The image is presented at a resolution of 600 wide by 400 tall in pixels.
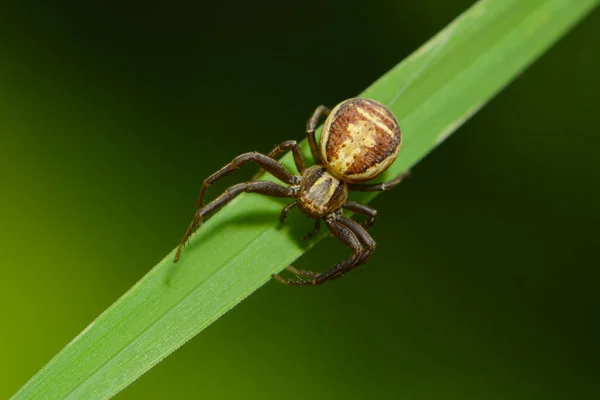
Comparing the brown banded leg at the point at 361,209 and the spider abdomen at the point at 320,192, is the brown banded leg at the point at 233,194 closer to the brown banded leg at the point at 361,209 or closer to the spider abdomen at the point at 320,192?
the spider abdomen at the point at 320,192

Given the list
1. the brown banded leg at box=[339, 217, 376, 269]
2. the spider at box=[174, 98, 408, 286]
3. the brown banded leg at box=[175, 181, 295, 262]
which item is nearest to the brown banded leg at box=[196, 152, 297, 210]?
the spider at box=[174, 98, 408, 286]

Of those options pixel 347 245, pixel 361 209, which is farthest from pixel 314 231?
pixel 361 209

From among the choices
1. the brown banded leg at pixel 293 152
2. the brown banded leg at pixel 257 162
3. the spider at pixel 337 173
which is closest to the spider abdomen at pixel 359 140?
the spider at pixel 337 173

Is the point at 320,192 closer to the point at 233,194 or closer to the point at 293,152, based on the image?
the point at 293,152

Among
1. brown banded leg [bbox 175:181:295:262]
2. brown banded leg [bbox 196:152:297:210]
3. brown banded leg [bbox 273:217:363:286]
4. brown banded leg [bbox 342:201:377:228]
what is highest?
brown banded leg [bbox 196:152:297:210]

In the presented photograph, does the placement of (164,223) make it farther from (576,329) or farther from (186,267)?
(576,329)

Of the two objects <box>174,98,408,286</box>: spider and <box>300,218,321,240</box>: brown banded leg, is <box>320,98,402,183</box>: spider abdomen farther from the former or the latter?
<box>300,218,321,240</box>: brown banded leg

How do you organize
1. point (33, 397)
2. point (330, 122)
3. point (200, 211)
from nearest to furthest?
1. point (33, 397)
2. point (200, 211)
3. point (330, 122)

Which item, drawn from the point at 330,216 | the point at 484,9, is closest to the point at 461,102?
the point at 484,9
